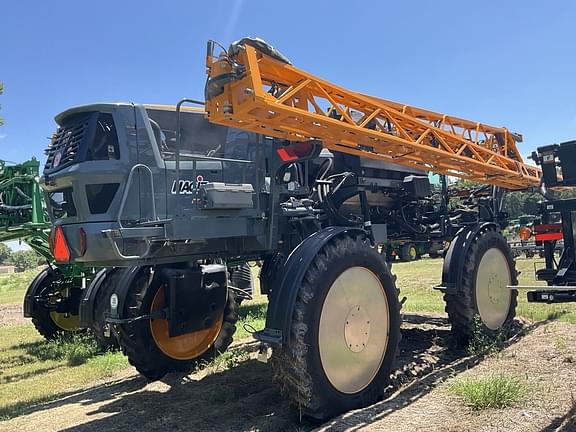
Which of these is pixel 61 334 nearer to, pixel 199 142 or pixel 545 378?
pixel 199 142

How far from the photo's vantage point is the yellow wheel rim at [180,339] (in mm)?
5883

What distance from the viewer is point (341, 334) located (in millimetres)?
4340

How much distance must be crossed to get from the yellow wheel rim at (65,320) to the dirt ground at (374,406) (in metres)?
4.21

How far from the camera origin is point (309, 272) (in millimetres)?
4184

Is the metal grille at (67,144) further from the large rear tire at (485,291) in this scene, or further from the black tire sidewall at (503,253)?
the black tire sidewall at (503,253)

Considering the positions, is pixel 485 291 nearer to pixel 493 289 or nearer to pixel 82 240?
pixel 493 289

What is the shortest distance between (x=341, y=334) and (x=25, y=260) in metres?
86.9

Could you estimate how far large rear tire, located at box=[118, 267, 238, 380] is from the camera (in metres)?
5.68

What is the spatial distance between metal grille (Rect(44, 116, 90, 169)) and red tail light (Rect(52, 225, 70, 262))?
60 centimetres

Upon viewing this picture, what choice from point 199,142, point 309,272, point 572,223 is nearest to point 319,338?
point 309,272

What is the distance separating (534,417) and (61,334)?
355 inches

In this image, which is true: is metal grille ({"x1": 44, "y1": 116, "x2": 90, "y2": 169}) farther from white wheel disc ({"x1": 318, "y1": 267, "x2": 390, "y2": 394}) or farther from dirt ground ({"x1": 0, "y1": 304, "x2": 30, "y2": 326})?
dirt ground ({"x1": 0, "y1": 304, "x2": 30, "y2": 326})

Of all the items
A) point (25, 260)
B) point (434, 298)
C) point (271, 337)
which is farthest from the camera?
point (25, 260)

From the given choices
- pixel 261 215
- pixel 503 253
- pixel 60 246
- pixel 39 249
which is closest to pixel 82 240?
pixel 60 246
